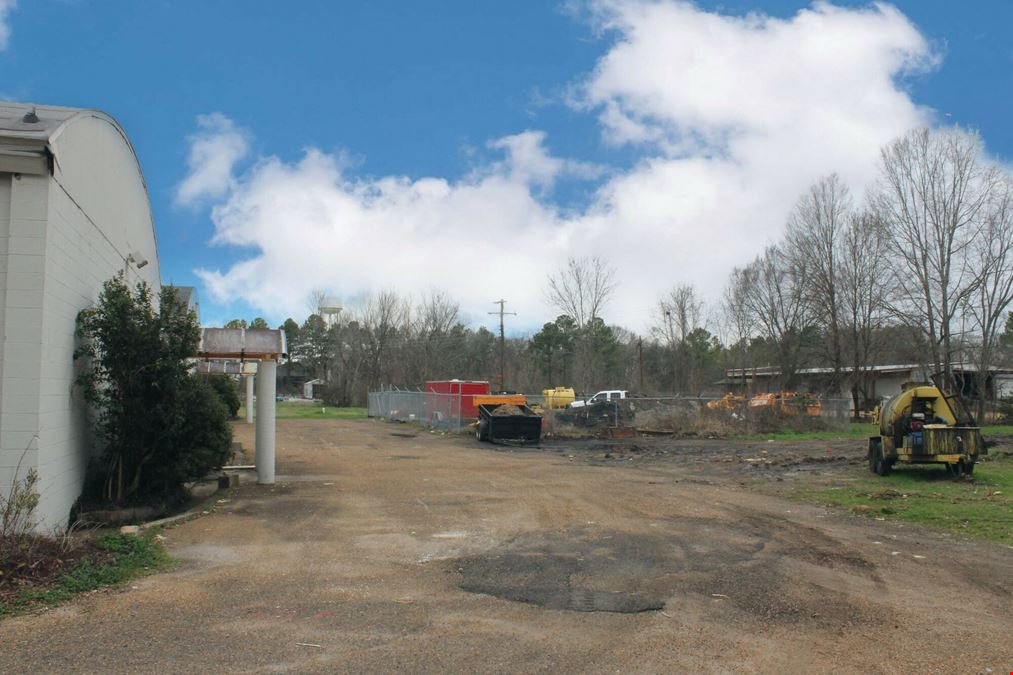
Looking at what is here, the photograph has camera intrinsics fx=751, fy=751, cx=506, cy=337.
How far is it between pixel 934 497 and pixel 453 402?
2244 cm

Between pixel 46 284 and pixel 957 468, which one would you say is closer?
pixel 46 284

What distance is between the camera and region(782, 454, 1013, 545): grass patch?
38.7 ft

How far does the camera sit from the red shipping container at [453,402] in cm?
3394

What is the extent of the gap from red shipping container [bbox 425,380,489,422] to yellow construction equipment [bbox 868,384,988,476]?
724 inches

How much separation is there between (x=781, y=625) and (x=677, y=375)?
65.7 m

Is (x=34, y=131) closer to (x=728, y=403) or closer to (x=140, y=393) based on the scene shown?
(x=140, y=393)

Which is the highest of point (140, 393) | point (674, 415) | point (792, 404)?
point (140, 393)

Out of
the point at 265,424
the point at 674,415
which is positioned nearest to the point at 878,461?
the point at 265,424

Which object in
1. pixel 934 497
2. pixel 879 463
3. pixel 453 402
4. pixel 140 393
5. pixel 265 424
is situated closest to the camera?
pixel 140 393

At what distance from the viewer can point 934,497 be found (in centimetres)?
1457

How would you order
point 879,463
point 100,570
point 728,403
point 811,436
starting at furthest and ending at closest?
1. point 728,403
2. point 811,436
3. point 879,463
4. point 100,570

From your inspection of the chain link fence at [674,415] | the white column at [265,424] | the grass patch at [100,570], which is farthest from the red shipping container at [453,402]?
the grass patch at [100,570]

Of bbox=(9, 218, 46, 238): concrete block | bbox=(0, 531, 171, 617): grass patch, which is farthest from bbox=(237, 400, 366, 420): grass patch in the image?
bbox=(9, 218, 46, 238): concrete block

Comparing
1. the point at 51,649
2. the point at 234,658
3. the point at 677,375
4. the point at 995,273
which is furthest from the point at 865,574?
the point at 677,375
